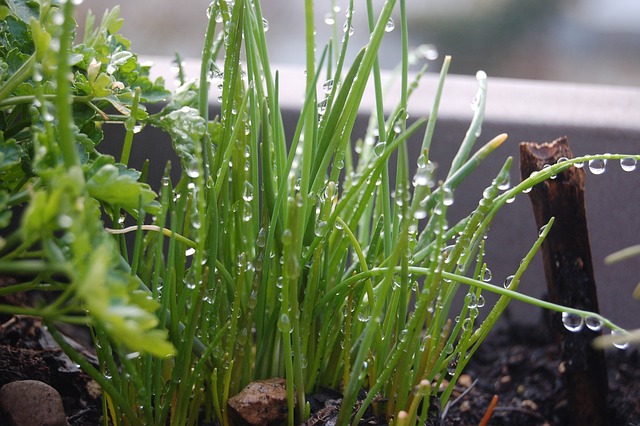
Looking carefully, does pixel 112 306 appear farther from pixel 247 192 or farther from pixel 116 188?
pixel 247 192

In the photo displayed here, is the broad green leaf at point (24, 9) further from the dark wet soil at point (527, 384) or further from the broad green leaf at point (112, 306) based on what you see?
the dark wet soil at point (527, 384)

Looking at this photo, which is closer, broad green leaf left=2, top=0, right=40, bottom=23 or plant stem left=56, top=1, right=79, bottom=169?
plant stem left=56, top=1, right=79, bottom=169

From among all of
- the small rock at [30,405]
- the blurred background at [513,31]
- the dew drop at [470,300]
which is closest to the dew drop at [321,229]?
the dew drop at [470,300]

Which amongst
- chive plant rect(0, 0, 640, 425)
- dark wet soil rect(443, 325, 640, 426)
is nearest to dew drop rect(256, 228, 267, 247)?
chive plant rect(0, 0, 640, 425)

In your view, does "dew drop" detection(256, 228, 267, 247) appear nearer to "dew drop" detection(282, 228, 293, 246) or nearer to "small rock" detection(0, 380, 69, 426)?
"dew drop" detection(282, 228, 293, 246)

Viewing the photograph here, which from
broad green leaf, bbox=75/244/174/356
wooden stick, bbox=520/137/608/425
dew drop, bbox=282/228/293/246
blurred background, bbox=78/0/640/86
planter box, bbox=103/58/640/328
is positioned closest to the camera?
broad green leaf, bbox=75/244/174/356

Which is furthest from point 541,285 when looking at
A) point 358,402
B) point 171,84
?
point 171,84
